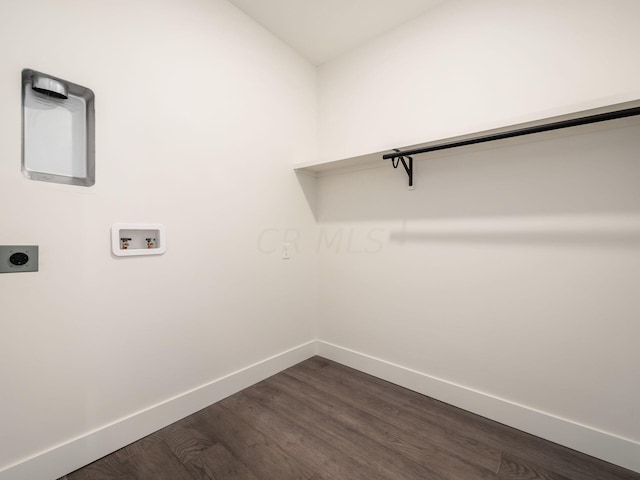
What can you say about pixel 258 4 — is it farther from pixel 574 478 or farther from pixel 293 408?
pixel 574 478

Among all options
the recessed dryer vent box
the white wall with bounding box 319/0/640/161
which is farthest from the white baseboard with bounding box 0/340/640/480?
the white wall with bounding box 319/0/640/161

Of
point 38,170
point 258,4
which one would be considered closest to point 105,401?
point 38,170

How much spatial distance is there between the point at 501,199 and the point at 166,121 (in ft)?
6.12

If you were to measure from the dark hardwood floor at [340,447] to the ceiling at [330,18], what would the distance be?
2489mm

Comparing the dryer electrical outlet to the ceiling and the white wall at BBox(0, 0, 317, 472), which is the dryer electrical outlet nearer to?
the white wall at BBox(0, 0, 317, 472)

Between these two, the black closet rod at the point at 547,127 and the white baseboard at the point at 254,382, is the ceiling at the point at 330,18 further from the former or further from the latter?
the white baseboard at the point at 254,382

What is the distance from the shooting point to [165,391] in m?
1.49

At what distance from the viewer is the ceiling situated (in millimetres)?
1739

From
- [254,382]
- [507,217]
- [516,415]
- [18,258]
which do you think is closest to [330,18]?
[507,217]

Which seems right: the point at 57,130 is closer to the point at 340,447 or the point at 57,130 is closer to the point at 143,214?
the point at 143,214

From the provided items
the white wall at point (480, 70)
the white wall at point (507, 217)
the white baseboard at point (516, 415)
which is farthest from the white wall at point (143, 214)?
the white baseboard at point (516, 415)

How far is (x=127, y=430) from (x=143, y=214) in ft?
3.47

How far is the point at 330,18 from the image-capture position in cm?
185

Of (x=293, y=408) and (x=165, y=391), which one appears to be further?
(x=293, y=408)
